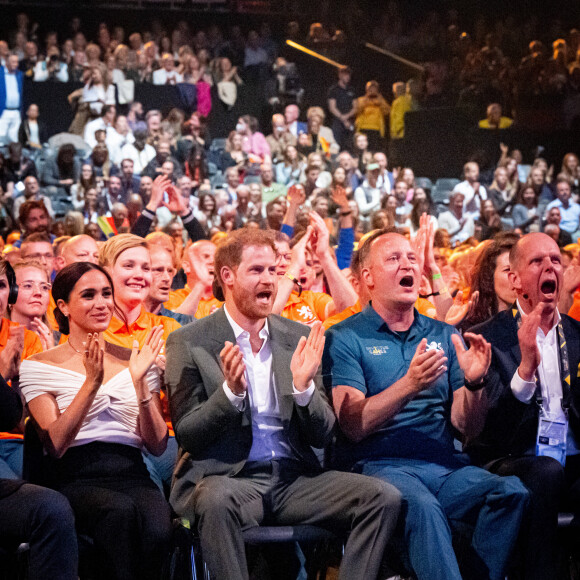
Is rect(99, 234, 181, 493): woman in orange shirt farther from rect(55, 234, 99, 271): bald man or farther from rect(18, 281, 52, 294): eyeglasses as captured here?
rect(55, 234, 99, 271): bald man

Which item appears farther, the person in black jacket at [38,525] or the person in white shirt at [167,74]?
the person in white shirt at [167,74]

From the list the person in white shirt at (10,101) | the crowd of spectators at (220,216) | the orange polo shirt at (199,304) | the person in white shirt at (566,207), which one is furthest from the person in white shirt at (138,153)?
the orange polo shirt at (199,304)

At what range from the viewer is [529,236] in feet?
10.6

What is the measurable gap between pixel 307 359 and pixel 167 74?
9982mm

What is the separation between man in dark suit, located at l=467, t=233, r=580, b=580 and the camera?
106 inches

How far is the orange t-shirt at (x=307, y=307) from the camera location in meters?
4.50

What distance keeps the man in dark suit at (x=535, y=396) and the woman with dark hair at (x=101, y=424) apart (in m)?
1.17

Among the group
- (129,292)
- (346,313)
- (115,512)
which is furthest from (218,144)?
(115,512)

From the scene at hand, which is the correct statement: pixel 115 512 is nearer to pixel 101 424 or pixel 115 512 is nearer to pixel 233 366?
pixel 101 424

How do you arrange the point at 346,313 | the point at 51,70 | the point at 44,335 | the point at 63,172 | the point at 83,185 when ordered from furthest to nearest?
the point at 51,70, the point at 63,172, the point at 83,185, the point at 346,313, the point at 44,335

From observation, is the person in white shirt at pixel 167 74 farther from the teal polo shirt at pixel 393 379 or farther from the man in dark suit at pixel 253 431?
the teal polo shirt at pixel 393 379

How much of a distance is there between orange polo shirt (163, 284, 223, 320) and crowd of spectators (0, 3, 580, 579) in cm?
2

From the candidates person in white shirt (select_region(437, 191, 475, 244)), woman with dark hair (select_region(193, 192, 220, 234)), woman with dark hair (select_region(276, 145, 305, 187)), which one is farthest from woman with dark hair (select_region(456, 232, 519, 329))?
woman with dark hair (select_region(276, 145, 305, 187))

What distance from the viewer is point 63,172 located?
1008cm
